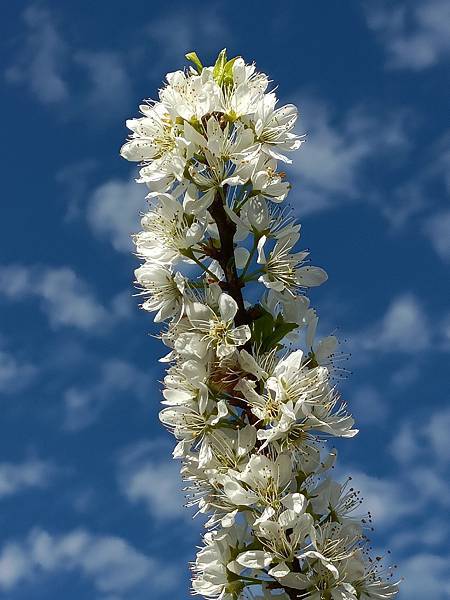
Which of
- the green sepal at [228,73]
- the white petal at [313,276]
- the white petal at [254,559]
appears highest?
the green sepal at [228,73]

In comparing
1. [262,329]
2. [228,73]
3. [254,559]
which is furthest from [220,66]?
[254,559]

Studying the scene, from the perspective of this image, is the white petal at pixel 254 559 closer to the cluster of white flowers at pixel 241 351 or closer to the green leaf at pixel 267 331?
the cluster of white flowers at pixel 241 351

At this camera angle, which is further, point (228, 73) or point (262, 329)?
point (228, 73)

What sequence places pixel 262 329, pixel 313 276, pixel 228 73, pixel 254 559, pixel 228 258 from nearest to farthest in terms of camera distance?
pixel 254 559 → pixel 262 329 → pixel 228 258 → pixel 313 276 → pixel 228 73

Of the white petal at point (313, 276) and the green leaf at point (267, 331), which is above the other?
the white petal at point (313, 276)

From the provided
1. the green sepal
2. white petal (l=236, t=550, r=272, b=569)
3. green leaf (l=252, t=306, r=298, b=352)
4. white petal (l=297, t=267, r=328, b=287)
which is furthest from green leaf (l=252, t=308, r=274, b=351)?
the green sepal

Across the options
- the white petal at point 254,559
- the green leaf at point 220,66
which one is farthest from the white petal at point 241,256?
the white petal at point 254,559

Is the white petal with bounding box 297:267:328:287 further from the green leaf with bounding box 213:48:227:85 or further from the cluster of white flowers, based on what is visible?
the green leaf with bounding box 213:48:227:85

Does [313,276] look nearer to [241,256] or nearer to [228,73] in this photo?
[241,256]
